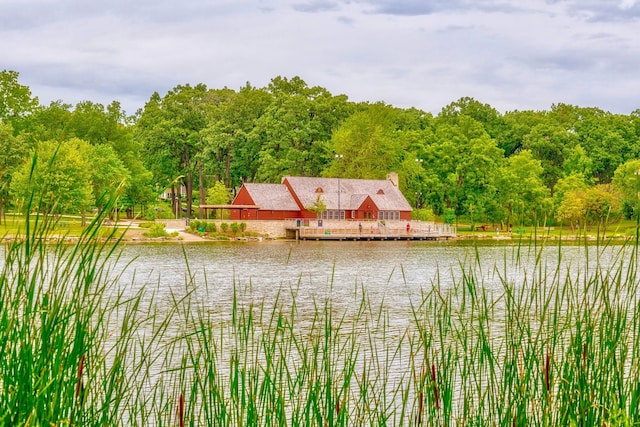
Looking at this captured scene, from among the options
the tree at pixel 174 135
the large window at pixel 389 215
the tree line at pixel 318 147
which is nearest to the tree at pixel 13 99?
the tree line at pixel 318 147

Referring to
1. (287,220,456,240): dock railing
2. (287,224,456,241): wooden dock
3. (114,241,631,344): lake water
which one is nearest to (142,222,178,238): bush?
(114,241,631,344): lake water

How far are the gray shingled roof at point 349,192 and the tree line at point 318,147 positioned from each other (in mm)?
1855

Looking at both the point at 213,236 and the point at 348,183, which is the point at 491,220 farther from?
the point at 213,236

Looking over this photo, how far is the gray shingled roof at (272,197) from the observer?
5125 cm

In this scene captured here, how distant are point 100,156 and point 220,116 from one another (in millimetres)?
13021

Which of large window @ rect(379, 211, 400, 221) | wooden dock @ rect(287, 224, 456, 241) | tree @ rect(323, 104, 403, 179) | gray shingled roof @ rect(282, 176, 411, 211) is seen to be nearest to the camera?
wooden dock @ rect(287, 224, 456, 241)

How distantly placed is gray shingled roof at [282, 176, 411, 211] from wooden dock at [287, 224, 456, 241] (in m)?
2.69

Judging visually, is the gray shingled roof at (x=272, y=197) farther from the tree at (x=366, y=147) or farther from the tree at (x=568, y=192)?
the tree at (x=568, y=192)

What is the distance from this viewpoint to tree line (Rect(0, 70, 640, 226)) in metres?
53.7

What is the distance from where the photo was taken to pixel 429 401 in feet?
14.2

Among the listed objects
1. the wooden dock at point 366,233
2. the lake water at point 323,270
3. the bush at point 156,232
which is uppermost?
the bush at point 156,232

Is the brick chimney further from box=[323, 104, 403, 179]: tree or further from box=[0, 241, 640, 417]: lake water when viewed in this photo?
box=[0, 241, 640, 417]: lake water

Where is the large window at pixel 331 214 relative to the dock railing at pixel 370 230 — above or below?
above

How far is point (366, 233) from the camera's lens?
1982 inches
